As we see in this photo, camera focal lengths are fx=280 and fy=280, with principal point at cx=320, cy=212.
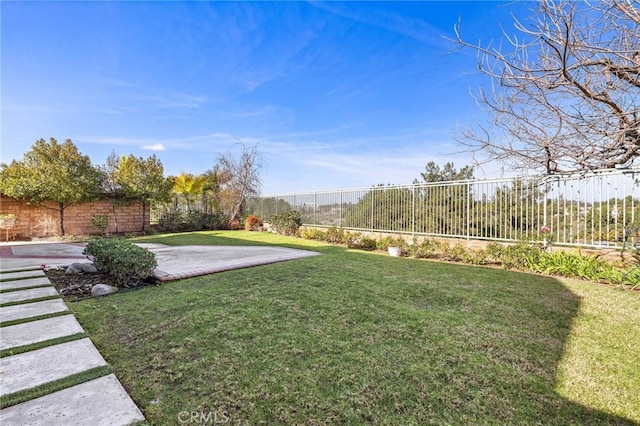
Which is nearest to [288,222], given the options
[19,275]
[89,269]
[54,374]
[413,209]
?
[413,209]

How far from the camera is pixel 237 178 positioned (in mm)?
19281

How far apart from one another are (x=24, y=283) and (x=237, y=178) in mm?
14844

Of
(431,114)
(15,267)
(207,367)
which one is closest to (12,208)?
(15,267)

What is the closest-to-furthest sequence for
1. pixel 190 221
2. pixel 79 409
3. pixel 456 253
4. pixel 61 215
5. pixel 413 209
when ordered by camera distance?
1. pixel 79 409
2. pixel 456 253
3. pixel 413 209
4. pixel 61 215
5. pixel 190 221

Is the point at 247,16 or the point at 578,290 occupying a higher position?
the point at 247,16

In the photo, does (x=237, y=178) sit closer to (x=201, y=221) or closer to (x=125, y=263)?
(x=201, y=221)

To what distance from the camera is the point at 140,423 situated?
64.7 inches

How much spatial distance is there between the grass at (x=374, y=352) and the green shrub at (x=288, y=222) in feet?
31.4

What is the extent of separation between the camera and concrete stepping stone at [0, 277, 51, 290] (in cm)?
467

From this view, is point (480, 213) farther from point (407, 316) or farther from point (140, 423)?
point (140, 423)

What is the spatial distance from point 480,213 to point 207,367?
7950 millimetres

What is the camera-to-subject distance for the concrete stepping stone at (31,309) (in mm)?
3402

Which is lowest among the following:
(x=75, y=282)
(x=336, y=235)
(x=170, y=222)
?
(x=75, y=282)

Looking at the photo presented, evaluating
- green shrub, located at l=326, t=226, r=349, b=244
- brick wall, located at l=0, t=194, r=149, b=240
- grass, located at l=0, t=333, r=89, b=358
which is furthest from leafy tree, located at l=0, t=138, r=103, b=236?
grass, located at l=0, t=333, r=89, b=358
